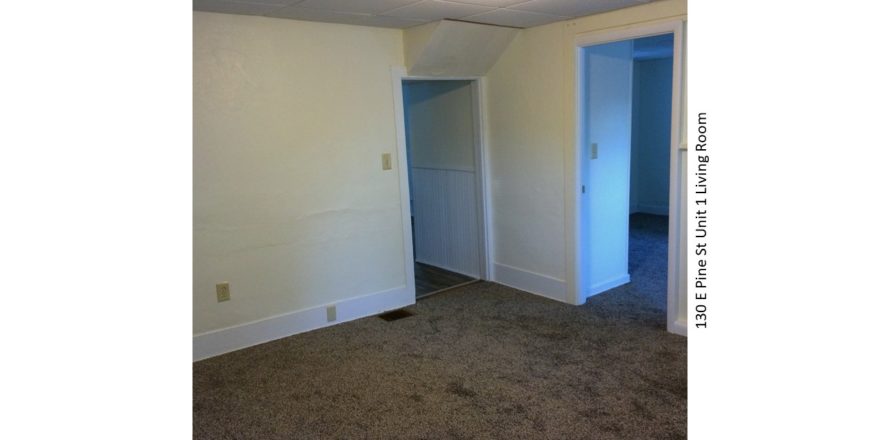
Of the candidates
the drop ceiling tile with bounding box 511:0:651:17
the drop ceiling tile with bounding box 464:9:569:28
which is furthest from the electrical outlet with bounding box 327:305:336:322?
the drop ceiling tile with bounding box 511:0:651:17

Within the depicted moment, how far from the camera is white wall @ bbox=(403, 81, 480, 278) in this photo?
5027 millimetres

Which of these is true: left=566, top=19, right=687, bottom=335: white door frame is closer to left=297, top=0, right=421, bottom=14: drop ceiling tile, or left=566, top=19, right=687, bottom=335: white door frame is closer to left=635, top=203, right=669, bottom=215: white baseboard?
left=297, top=0, right=421, bottom=14: drop ceiling tile

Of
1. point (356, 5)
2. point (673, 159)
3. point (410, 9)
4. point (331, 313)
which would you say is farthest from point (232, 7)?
point (673, 159)

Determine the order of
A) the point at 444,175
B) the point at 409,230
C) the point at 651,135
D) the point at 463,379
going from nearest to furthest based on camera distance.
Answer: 1. the point at 463,379
2. the point at 409,230
3. the point at 444,175
4. the point at 651,135

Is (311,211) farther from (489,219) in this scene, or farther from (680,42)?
(680,42)

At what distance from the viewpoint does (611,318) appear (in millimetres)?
4008

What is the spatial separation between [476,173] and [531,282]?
978 millimetres

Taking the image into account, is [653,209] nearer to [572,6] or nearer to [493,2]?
[572,6]

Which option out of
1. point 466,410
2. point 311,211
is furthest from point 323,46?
point 466,410

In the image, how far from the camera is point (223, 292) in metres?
3.65

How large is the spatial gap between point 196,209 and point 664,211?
591 cm

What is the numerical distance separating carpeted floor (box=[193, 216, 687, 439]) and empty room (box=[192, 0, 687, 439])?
0.01 metres

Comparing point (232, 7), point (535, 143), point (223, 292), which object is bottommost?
point (223, 292)
